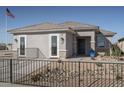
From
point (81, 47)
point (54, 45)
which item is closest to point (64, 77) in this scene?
point (54, 45)

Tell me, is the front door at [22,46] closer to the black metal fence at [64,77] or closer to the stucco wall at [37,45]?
the stucco wall at [37,45]

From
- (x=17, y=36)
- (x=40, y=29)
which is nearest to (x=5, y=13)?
(x=17, y=36)

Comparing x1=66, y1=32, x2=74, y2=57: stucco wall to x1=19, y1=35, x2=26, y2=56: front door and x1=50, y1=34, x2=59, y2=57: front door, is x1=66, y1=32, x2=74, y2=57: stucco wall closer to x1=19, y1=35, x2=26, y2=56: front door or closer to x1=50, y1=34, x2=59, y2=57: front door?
x1=50, y1=34, x2=59, y2=57: front door

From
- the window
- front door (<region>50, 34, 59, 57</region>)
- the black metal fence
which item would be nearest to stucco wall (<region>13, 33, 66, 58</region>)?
front door (<region>50, 34, 59, 57</region>)

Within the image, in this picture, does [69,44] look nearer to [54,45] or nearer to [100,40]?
[54,45]

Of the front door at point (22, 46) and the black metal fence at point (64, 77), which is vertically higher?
the front door at point (22, 46)

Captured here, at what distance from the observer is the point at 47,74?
368 inches

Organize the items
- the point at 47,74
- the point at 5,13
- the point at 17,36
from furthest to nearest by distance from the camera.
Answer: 1. the point at 5,13
2. the point at 17,36
3. the point at 47,74

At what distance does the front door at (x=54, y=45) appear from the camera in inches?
593

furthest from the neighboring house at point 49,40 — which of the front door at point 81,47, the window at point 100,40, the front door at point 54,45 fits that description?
the window at point 100,40

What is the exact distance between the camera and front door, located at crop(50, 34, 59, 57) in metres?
15.1
